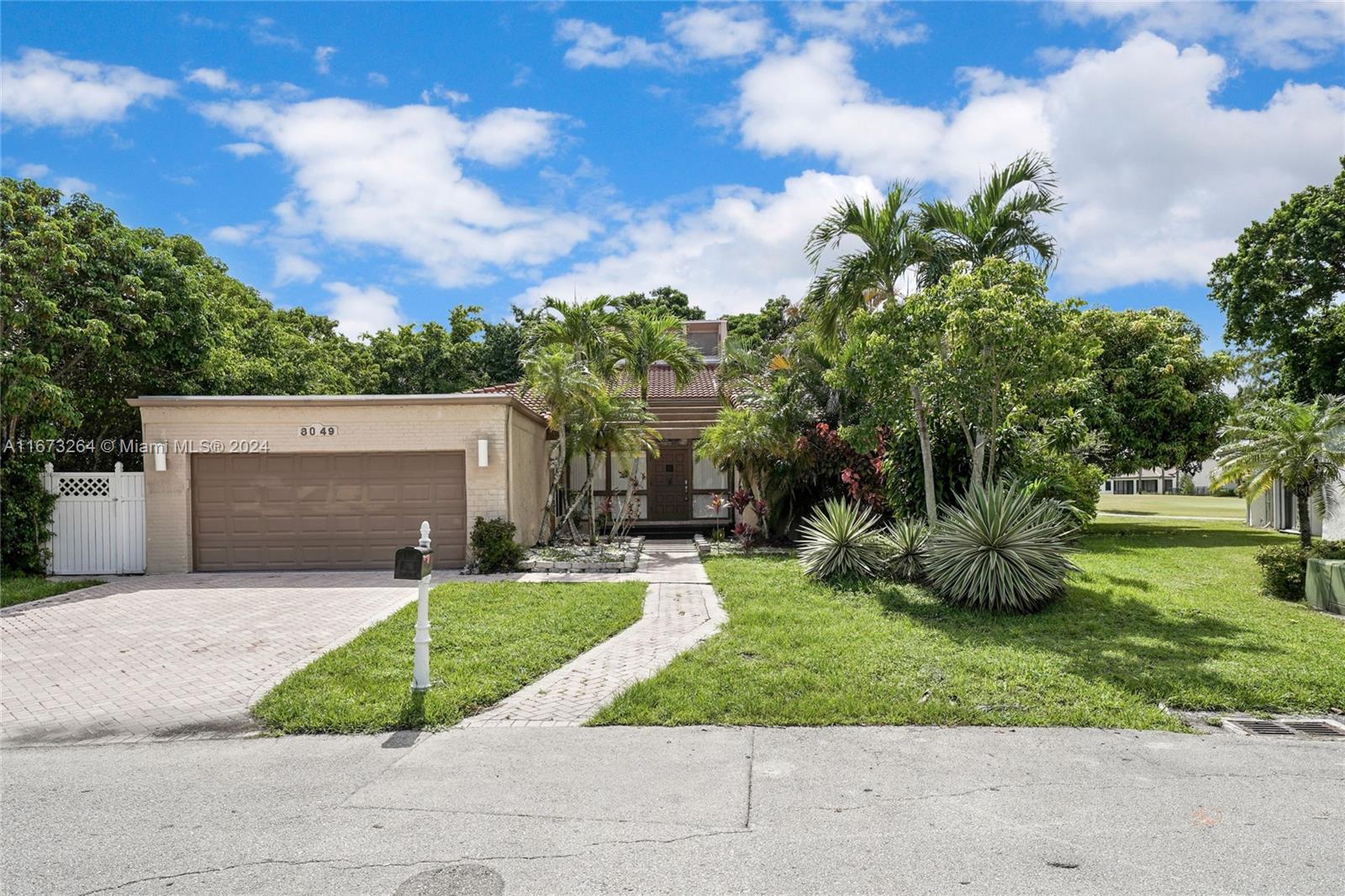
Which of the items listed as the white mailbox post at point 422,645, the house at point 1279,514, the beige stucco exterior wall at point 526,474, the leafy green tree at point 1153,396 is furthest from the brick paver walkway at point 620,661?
the house at point 1279,514

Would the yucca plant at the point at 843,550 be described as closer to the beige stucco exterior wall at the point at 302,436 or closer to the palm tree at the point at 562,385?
the palm tree at the point at 562,385

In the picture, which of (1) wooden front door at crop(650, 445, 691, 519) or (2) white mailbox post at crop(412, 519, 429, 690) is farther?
(1) wooden front door at crop(650, 445, 691, 519)

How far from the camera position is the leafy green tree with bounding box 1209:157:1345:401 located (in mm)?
20672

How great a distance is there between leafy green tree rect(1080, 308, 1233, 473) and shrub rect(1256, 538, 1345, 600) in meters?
8.76

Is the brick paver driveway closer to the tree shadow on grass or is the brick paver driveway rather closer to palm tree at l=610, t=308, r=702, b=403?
the tree shadow on grass

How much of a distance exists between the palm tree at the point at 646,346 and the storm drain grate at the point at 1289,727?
13.7m

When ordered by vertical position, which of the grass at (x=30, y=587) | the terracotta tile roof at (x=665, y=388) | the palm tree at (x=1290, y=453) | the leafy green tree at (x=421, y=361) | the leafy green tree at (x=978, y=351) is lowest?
the grass at (x=30, y=587)

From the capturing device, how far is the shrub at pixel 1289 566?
10.3 metres

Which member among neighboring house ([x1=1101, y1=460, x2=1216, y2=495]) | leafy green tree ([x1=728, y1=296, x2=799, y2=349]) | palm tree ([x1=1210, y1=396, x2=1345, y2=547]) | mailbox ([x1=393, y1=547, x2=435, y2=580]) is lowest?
neighboring house ([x1=1101, y1=460, x2=1216, y2=495])

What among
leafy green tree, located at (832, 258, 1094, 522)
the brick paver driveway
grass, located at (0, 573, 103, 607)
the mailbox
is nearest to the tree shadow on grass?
leafy green tree, located at (832, 258, 1094, 522)

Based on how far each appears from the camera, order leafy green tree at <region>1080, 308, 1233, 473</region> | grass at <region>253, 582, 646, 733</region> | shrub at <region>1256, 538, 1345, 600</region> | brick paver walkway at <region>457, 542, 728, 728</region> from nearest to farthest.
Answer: grass at <region>253, 582, 646, 733</region>
brick paver walkway at <region>457, 542, 728, 728</region>
shrub at <region>1256, 538, 1345, 600</region>
leafy green tree at <region>1080, 308, 1233, 473</region>

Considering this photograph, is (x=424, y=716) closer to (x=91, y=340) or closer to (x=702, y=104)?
(x=702, y=104)

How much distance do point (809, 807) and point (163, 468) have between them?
13.5m

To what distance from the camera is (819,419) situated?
53.2 feet
